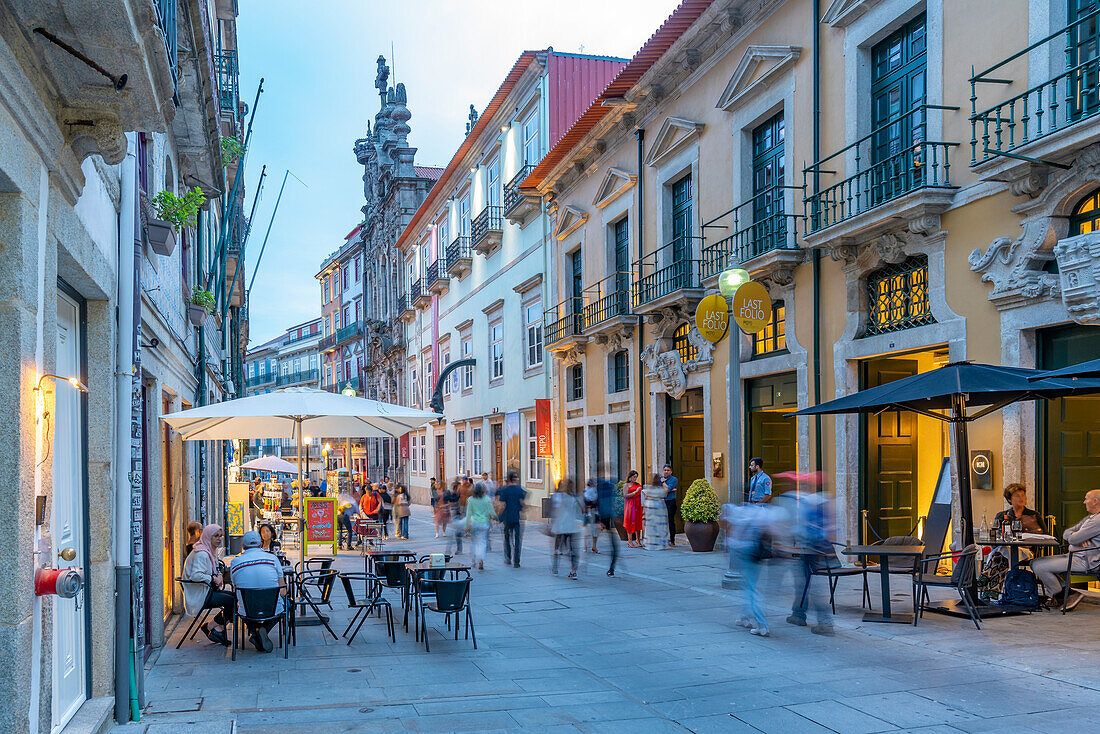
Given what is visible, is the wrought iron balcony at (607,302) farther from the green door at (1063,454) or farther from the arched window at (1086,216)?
the arched window at (1086,216)

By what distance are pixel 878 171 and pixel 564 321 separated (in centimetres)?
1275

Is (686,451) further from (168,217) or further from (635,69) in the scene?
(168,217)

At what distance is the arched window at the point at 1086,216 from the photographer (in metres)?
9.92

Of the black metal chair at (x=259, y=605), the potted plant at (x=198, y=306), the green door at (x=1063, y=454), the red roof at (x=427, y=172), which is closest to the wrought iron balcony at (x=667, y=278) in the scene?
the green door at (x=1063, y=454)

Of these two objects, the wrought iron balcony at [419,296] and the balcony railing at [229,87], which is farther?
the wrought iron balcony at [419,296]

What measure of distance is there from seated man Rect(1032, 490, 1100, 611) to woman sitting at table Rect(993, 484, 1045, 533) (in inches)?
13.8

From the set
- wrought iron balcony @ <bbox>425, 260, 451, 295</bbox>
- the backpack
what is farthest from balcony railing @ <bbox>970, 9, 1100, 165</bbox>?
wrought iron balcony @ <bbox>425, 260, 451, 295</bbox>

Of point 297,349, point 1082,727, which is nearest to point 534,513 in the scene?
point 1082,727

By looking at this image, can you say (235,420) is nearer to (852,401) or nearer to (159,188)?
(159,188)

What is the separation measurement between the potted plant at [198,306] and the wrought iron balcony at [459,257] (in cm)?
1956

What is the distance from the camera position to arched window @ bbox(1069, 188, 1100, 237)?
9.92m

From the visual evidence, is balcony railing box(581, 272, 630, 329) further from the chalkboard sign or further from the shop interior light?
the shop interior light

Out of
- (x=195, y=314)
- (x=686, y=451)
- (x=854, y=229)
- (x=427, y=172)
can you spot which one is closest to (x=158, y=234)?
(x=195, y=314)

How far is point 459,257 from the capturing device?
3559cm
